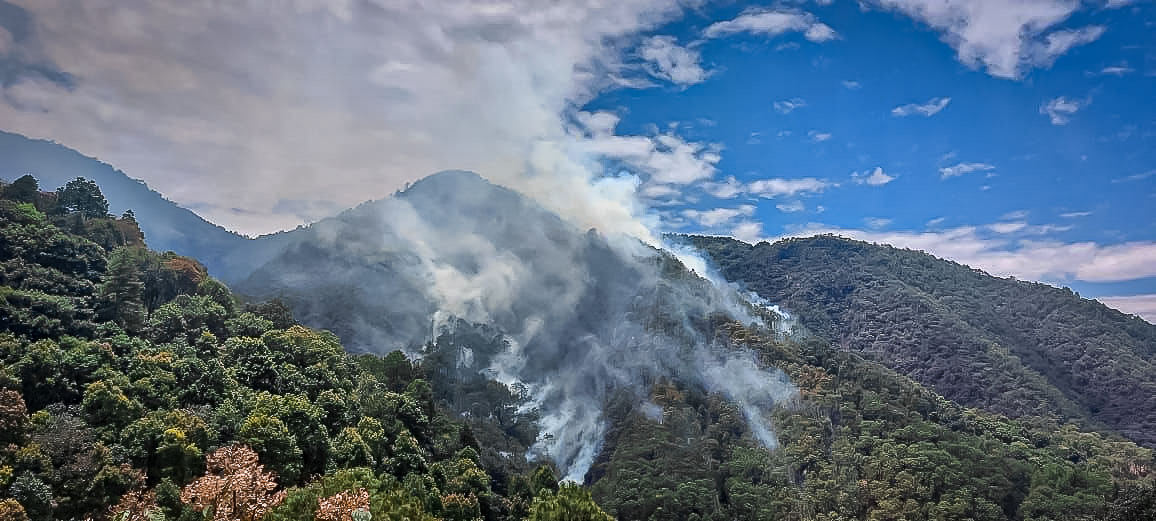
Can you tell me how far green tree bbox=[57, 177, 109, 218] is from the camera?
251ft

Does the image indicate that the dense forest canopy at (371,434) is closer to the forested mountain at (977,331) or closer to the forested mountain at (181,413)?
the forested mountain at (181,413)

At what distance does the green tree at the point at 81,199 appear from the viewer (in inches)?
3017

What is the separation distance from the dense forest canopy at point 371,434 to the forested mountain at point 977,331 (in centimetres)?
1123

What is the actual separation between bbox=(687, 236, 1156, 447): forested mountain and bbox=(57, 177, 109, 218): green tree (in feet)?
445

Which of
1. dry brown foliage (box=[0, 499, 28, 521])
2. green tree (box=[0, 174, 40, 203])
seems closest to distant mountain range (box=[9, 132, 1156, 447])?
green tree (box=[0, 174, 40, 203])

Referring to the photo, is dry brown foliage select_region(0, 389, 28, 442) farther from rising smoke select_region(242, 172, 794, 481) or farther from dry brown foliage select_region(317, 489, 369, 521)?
rising smoke select_region(242, 172, 794, 481)

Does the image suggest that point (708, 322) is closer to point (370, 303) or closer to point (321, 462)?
point (370, 303)

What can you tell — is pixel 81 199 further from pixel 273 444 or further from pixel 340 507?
pixel 340 507

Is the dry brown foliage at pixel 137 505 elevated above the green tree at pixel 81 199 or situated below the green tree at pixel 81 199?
below

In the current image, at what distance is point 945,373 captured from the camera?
419 ft

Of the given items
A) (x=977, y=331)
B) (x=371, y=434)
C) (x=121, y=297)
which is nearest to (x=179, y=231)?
(x=121, y=297)

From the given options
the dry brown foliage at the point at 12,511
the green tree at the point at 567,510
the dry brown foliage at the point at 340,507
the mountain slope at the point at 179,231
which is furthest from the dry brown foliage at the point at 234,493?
the mountain slope at the point at 179,231

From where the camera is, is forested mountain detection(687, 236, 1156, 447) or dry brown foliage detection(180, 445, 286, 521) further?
forested mountain detection(687, 236, 1156, 447)

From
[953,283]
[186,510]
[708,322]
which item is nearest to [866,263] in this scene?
[953,283]
